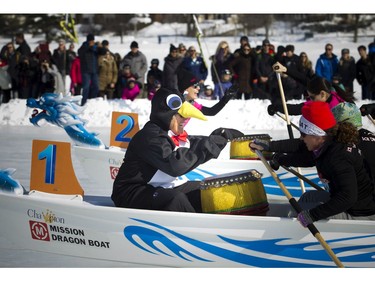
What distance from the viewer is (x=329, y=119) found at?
6.03 m

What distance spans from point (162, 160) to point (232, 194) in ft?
2.02

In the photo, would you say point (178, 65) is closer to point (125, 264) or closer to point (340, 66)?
point (340, 66)

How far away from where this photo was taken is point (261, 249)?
6.51 meters

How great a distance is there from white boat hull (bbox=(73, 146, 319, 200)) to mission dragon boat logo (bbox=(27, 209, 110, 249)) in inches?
94.8

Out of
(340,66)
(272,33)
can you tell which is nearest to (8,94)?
(340,66)

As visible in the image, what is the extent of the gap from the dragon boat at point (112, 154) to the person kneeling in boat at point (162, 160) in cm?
225

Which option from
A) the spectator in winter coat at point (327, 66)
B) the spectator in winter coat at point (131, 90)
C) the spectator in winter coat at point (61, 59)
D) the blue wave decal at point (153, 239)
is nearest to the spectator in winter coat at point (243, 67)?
the spectator in winter coat at point (327, 66)

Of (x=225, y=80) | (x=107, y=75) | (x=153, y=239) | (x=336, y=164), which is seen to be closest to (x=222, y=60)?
(x=225, y=80)

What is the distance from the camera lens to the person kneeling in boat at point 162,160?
6438 mm

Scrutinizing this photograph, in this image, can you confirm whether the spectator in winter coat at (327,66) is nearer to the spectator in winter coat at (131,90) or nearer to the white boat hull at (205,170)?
the spectator in winter coat at (131,90)

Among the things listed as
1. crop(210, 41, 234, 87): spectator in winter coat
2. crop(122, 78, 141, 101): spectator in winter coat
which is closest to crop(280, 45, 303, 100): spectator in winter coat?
crop(210, 41, 234, 87): spectator in winter coat

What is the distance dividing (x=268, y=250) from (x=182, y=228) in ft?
2.27

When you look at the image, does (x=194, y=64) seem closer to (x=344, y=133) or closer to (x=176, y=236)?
(x=176, y=236)

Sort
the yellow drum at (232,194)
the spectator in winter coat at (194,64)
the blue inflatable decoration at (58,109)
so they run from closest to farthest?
the yellow drum at (232,194) → the blue inflatable decoration at (58,109) → the spectator in winter coat at (194,64)
